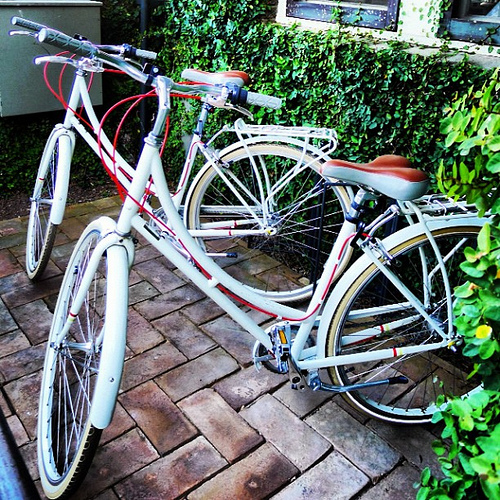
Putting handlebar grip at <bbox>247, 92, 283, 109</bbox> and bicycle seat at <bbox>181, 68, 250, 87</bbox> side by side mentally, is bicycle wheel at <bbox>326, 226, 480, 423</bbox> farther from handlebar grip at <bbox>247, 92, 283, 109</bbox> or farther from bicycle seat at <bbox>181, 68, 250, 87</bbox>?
bicycle seat at <bbox>181, 68, 250, 87</bbox>

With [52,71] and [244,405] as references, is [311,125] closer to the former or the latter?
[244,405]

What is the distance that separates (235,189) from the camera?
2.92 m

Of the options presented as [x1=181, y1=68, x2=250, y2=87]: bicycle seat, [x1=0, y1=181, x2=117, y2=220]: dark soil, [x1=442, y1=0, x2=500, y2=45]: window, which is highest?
[x1=442, y1=0, x2=500, y2=45]: window

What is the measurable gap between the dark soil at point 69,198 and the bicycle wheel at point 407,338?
2.40 metres

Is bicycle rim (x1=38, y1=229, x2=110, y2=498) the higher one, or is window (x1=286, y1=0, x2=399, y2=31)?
window (x1=286, y1=0, x2=399, y2=31)

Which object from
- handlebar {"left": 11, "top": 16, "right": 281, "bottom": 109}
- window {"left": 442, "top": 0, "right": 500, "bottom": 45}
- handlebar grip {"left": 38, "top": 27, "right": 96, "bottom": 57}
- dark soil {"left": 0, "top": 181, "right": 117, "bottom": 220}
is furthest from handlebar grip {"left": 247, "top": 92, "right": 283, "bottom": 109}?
dark soil {"left": 0, "top": 181, "right": 117, "bottom": 220}

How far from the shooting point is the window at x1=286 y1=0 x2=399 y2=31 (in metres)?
2.85

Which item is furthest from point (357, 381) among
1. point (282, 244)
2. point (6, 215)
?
point (6, 215)

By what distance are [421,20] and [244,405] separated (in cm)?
205

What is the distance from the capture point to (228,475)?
80.7 inches

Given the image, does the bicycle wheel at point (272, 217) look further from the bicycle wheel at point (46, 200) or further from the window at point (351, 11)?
the window at point (351, 11)

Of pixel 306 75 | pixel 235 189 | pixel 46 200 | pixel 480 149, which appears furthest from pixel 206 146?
pixel 480 149

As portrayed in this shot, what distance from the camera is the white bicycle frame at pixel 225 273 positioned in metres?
1.78

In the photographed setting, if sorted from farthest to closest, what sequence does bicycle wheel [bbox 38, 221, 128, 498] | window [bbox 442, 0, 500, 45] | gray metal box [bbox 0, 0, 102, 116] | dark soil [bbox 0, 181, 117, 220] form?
dark soil [bbox 0, 181, 117, 220]
gray metal box [bbox 0, 0, 102, 116]
window [bbox 442, 0, 500, 45]
bicycle wheel [bbox 38, 221, 128, 498]
